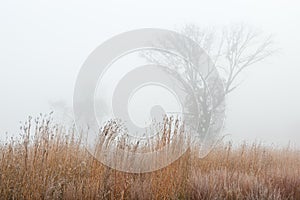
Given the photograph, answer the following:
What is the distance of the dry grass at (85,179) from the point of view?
11.7 feet

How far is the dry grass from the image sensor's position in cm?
355

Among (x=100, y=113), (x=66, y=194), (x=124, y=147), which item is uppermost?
(x=100, y=113)

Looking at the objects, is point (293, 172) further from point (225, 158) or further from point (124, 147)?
point (124, 147)

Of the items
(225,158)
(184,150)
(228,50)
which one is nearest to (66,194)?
(184,150)

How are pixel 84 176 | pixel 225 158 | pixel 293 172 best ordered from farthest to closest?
1. pixel 225 158
2. pixel 293 172
3. pixel 84 176

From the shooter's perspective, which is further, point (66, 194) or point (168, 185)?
point (168, 185)

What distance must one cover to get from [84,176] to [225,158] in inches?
117

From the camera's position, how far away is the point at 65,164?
13.4ft

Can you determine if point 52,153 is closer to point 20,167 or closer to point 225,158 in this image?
point 20,167

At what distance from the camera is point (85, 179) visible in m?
3.70

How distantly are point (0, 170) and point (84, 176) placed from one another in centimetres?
91

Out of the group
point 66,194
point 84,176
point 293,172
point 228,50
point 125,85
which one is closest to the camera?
point 66,194

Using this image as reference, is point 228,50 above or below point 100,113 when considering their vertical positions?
above

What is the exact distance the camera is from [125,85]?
23.2ft
